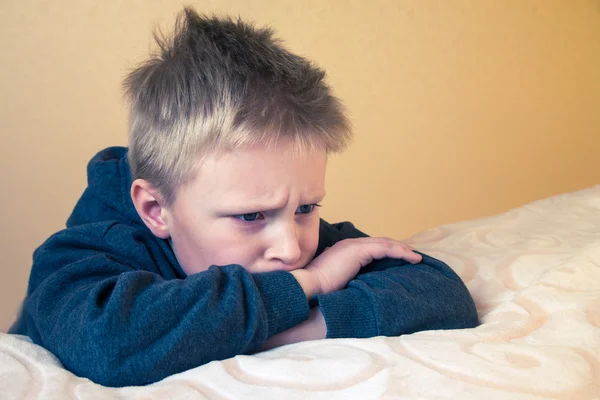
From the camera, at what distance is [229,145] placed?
0.82 m

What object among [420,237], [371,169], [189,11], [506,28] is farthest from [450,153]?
[189,11]

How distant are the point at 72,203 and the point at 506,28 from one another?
230 cm

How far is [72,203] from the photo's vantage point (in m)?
1.87

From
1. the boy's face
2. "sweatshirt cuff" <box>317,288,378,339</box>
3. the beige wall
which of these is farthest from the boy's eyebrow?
the beige wall

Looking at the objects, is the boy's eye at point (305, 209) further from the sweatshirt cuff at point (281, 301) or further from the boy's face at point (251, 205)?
the sweatshirt cuff at point (281, 301)

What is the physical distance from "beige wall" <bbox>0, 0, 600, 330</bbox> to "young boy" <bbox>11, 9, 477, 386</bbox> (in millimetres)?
888

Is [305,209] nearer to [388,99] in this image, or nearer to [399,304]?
[399,304]

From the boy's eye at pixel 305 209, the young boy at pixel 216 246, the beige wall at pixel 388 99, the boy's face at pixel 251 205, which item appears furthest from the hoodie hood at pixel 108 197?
the beige wall at pixel 388 99

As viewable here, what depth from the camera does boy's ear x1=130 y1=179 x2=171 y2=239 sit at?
0.92 m

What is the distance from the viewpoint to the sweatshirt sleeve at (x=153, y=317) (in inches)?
25.5

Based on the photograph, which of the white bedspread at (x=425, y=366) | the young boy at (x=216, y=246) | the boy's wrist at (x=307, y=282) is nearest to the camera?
the white bedspread at (x=425, y=366)

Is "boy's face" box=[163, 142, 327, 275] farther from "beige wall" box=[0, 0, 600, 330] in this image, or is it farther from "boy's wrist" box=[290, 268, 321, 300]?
"beige wall" box=[0, 0, 600, 330]

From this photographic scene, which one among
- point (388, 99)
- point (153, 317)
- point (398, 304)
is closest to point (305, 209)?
point (398, 304)

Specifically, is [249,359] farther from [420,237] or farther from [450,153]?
[450,153]
